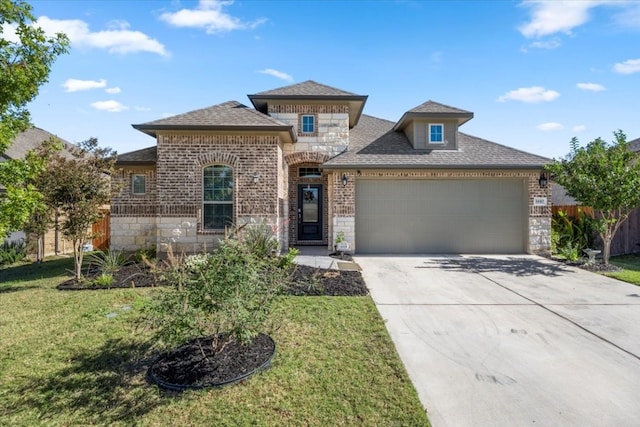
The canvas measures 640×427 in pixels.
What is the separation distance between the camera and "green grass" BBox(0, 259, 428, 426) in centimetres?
297

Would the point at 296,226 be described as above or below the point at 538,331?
above

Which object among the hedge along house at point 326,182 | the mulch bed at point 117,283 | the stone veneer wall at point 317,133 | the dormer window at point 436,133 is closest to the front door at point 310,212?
the hedge along house at point 326,182

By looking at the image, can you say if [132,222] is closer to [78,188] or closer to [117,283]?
[78,188]

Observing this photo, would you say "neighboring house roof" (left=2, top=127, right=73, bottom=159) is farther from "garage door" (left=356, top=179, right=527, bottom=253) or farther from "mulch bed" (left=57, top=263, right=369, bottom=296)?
"garage door" (left=356, top=179, right=527, bottom=253)

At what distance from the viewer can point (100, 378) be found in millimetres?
3627

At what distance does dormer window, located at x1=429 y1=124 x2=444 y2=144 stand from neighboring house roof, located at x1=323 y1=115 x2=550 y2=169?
0.44m

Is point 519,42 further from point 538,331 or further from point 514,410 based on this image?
point 514,410

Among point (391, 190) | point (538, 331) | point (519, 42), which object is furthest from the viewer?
point (391, 190)

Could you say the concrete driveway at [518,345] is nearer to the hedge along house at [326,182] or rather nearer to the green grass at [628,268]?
the green grass at [628,268]

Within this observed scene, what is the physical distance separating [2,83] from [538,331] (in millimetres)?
8879

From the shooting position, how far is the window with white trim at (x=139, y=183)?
10828mm

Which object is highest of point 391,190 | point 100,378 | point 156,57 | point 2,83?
point 156,57

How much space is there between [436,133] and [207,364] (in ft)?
37.3

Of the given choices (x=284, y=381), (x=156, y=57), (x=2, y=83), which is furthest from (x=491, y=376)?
(x=156, y=57)
